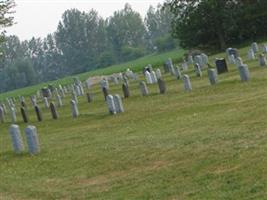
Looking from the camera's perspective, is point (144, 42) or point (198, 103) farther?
point (144, 42)

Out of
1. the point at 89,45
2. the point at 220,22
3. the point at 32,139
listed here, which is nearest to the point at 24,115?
the point at 32,139

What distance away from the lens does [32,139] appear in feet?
55.8

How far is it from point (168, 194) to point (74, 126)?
1332 centimetres

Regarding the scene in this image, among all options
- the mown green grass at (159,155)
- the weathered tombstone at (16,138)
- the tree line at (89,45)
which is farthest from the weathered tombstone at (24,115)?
the tree line at (89,45)

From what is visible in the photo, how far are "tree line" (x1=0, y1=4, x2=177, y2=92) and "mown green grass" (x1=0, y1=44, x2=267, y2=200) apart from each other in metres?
116

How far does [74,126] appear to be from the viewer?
75.7 ft

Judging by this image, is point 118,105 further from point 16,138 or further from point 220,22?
point 220,22

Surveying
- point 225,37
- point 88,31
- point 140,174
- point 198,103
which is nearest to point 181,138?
point 140,174

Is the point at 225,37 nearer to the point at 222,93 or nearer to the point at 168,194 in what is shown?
the point at 222,93

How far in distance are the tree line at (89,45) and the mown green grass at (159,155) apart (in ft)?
380

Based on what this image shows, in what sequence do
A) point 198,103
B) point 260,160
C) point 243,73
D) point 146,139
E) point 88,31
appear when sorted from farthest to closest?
point 88,31, point 243,73, point 198,103, point 146,139, point 260,160

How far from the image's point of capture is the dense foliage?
2122 inches

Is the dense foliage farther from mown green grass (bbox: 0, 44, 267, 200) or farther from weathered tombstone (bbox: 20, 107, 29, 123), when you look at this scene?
mown green grass (bbox: 0, 44, 267, 200)

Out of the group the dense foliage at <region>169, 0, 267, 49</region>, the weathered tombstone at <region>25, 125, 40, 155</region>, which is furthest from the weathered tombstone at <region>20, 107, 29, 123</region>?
the dense foliage at <region>169, 0, 267, 49</region>
